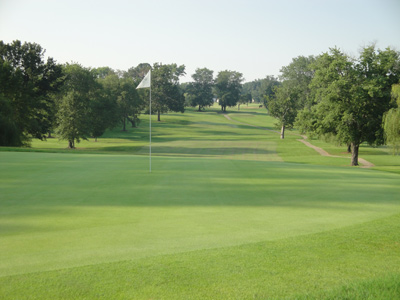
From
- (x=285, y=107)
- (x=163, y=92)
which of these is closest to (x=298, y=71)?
(x=163, y=92)

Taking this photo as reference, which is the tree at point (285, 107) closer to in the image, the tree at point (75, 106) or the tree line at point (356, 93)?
the tree line at point (356, 93)

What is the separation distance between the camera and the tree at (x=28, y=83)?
52469mm

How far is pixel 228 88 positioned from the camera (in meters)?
161

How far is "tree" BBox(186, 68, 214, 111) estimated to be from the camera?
150 m

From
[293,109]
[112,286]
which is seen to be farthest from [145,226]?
[293,109]

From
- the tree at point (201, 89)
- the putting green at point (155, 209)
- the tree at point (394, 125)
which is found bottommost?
the putting green at point (155, 209)

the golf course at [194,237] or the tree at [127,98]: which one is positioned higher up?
the tree at [127,98]

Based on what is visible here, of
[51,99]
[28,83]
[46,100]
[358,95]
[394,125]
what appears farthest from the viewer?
[51,99]

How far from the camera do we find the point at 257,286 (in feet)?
16.3

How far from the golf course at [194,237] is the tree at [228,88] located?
468ft

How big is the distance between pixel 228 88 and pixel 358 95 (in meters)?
125

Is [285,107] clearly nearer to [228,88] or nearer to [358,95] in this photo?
[358,95]

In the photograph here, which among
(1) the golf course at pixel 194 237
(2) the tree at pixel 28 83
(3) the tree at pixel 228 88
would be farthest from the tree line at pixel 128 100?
(3) the tree at pixel 228 88

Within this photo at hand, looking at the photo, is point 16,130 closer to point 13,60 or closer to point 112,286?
point 13,60
